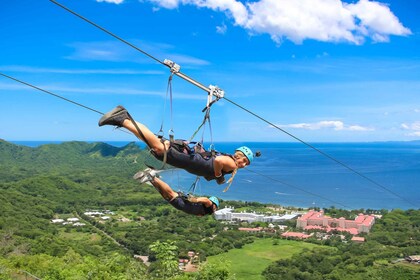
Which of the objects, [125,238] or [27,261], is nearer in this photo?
[27,261]

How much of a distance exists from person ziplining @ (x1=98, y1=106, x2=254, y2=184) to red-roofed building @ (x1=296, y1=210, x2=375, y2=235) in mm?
39959

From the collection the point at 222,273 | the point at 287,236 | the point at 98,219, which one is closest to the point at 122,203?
the point at 98,219

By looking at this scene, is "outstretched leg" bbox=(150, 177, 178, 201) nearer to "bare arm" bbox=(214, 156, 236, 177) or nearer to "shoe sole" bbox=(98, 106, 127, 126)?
"bare arm" bbox=(214, 156, 236, 177)

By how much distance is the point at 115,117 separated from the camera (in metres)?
2.91

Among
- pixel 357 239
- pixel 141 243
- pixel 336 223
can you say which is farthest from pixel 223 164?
pixel 336 223

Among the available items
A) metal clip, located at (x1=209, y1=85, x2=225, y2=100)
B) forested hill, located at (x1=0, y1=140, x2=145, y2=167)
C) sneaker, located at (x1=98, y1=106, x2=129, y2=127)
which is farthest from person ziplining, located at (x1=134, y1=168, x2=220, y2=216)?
forested hill, located at (x1=0, y1=140, x2=145, y2=167)

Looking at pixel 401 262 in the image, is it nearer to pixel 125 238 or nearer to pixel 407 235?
pixel 407 235

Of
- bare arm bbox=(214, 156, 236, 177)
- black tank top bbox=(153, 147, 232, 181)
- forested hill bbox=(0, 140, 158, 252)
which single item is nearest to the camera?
black tank top bbox=(153, 147, 232, 181)

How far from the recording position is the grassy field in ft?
95.0

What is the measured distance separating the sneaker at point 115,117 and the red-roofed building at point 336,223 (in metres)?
40.6

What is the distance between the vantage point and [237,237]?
3828 cm

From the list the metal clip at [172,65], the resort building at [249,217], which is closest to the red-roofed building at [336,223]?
the resort building at [249,217]

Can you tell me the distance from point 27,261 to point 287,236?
89.4 ft

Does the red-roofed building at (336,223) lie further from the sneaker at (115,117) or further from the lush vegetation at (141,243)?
the sneaker at (115,117)
